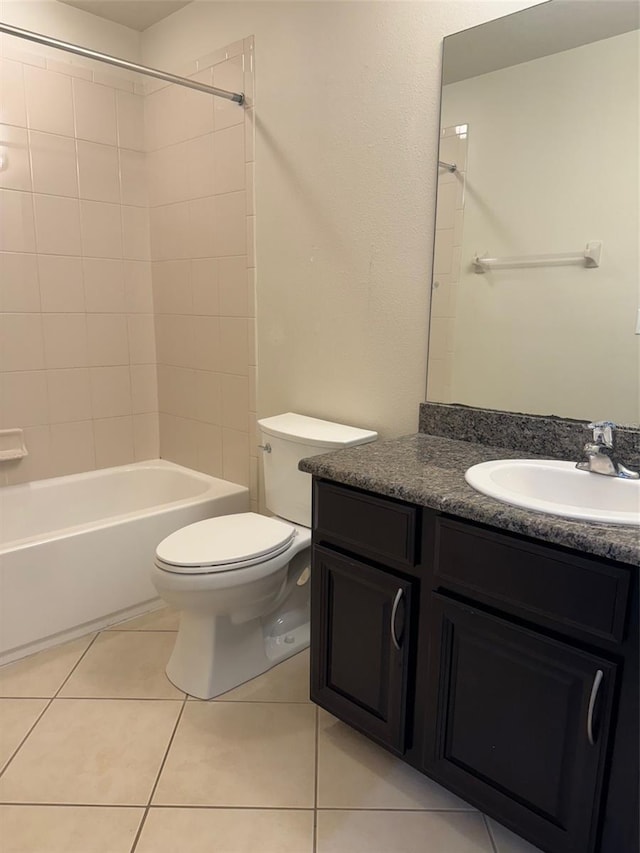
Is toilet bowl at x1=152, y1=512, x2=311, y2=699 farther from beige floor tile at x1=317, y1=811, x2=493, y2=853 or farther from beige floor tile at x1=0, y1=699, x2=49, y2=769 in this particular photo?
→ beige floor tile at x1=317, y1=811, x2=493, y2=853

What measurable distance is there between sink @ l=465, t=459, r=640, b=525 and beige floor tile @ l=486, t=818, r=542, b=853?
0.77m

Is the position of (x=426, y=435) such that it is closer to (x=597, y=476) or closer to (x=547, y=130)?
(x=597, y=476)

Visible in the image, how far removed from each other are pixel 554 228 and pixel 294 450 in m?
1.02

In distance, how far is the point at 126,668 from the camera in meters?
1.97

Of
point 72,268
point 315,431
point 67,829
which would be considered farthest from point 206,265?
point 67,829

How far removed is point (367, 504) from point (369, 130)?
1205mm

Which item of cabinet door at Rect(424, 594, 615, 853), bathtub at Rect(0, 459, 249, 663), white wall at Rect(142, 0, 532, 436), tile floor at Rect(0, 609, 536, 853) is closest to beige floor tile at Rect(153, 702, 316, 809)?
tile floor at Rect(0, 609, 536, 853)

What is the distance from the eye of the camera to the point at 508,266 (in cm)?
160

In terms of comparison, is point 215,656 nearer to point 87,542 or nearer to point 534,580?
point 87,542

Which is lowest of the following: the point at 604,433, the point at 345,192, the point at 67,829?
the point at 67,829

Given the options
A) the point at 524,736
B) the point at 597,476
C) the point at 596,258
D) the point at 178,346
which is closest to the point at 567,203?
the point at 596,258

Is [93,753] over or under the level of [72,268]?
under

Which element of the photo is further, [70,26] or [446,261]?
[70,26]

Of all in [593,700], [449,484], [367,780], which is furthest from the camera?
[367,780]
